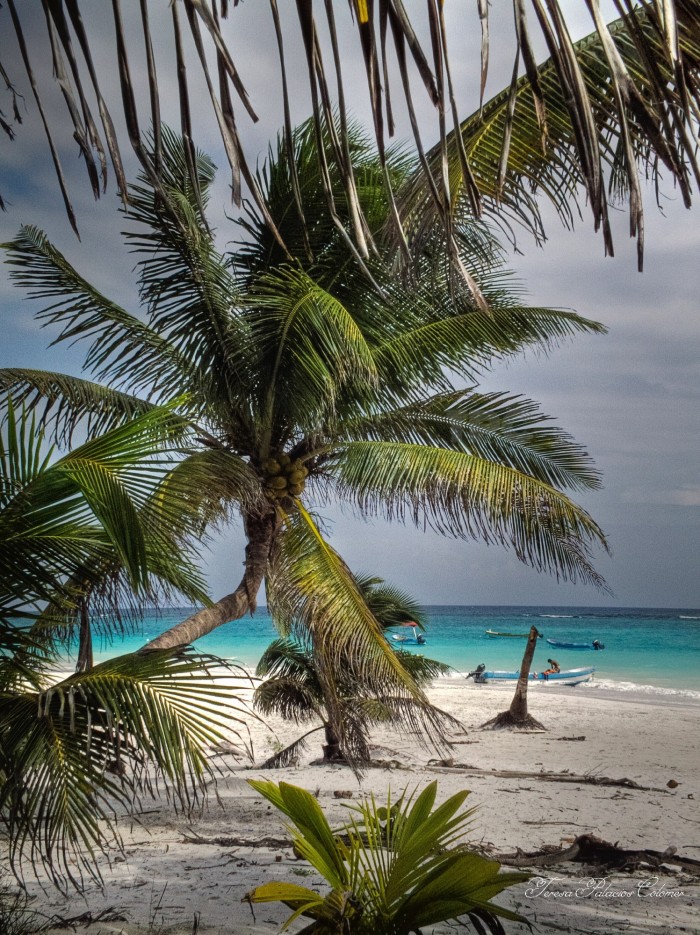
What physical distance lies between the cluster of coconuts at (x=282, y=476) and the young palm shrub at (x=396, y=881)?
3.63 meters

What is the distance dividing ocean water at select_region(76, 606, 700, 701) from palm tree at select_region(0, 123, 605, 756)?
34.0ft

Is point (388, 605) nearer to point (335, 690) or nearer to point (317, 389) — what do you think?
point (335, 690)

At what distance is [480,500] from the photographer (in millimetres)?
6293

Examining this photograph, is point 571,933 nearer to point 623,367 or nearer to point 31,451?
point 31,451

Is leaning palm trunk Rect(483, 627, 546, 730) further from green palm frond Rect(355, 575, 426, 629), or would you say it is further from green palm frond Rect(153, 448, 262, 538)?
green palm frond Rect(153, 448, 262, 538)

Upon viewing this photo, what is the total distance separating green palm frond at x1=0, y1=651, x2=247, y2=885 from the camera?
8.64 ft

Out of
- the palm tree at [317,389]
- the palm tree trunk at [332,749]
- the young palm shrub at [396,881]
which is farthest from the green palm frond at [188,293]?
the palm tree trunk at [332,749]

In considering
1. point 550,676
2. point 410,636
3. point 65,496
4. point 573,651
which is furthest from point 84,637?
point 410,636

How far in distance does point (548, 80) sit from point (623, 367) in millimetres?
25234

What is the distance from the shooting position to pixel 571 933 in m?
3.91

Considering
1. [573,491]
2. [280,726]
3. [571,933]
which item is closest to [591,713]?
[280,726]

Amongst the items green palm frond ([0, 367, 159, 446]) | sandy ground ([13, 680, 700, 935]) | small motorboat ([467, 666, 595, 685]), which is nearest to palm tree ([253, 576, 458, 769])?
sandy ground ([13, 680, 700, 935])

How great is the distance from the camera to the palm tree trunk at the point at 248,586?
557cm

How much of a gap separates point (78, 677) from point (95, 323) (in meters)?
3.95
